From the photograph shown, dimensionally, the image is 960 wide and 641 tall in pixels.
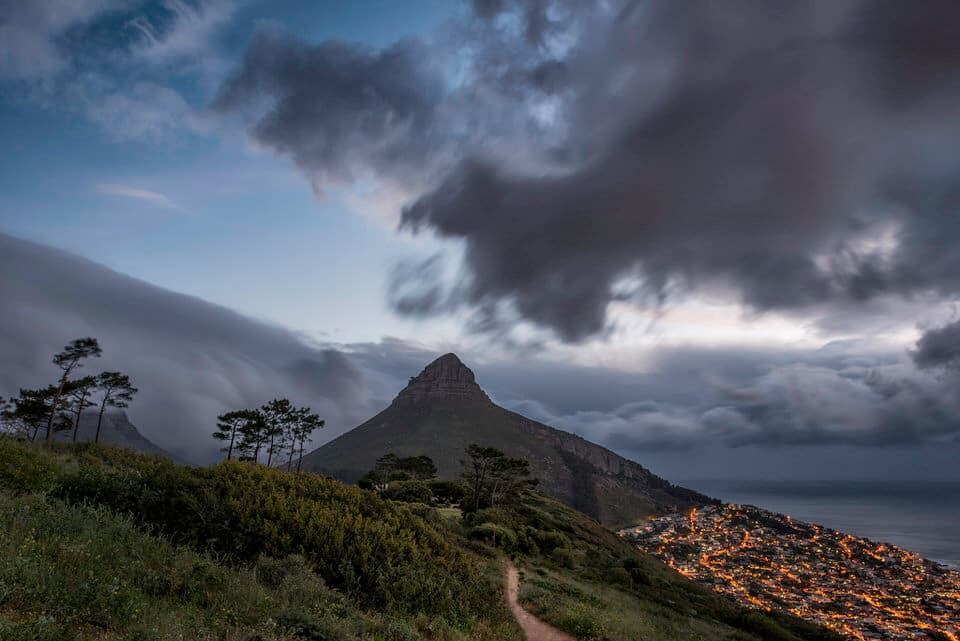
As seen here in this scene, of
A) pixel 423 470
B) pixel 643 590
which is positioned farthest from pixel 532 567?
pixel 423 470

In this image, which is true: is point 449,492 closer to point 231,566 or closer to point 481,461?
point 481,461

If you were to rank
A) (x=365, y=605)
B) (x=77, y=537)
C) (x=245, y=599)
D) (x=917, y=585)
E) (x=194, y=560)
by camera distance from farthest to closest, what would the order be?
(x=917, y=585) → (x=365, y=605) → (x=194, y=560) → (x=77, y=537) → (x=245, y=599)

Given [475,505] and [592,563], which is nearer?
[592,563]

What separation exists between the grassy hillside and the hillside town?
75704 millimetres

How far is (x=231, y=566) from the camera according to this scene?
36.7 feet

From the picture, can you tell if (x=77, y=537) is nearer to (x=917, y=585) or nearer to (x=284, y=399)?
(x=284, y=399)

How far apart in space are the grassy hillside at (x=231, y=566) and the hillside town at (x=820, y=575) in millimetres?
75704

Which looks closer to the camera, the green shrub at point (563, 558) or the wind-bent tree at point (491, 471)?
the green shrub at point (563, 558)

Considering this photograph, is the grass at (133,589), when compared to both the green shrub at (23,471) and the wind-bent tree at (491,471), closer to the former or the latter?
the green shrub at (23,471)

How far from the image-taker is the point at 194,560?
10445 millimetres

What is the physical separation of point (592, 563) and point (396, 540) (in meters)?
32.3

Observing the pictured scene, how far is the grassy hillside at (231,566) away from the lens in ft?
24.1

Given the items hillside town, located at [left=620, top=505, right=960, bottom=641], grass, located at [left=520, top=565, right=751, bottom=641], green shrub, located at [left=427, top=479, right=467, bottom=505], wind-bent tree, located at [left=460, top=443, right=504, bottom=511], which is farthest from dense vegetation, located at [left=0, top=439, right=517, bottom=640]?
hillside town, located at [left=620, top=505, right=960, bottom=641]

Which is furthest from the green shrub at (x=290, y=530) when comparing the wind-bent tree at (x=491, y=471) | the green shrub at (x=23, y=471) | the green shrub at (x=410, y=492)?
the wind-bent tree at (x=491, y=471)
